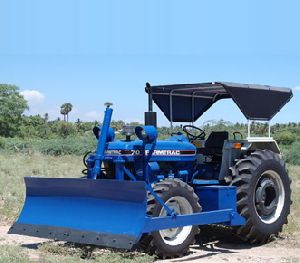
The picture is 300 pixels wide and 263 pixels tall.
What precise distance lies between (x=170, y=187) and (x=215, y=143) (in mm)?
2371

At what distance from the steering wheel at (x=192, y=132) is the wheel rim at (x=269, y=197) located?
1419 millimetres

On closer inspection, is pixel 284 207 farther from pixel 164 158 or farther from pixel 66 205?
pixel 66 205

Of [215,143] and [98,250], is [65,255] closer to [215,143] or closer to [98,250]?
[98,250]

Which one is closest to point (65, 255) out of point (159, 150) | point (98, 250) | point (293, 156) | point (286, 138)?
point (98, 250)

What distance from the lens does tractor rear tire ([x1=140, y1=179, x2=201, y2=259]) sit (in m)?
7.25

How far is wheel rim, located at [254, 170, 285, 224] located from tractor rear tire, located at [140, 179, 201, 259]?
→ 1484 mm

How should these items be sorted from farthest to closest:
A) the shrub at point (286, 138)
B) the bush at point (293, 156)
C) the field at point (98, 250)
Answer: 1. the shrub at point (286, 138)
2. the bush at point (293, 156)
3. the field at point (98, 250)

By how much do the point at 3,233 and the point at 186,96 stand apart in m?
3.96

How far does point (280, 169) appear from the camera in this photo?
934 cm

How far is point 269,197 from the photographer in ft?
30.5

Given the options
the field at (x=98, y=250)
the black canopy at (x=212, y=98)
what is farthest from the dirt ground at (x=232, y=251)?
the black canopy at (x=212, y=98)

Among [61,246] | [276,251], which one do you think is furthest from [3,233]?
[276,251]

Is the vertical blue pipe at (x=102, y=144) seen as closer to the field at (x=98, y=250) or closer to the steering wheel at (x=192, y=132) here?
the field at (x=98, y=250)

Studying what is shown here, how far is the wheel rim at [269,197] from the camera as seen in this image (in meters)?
8.90
